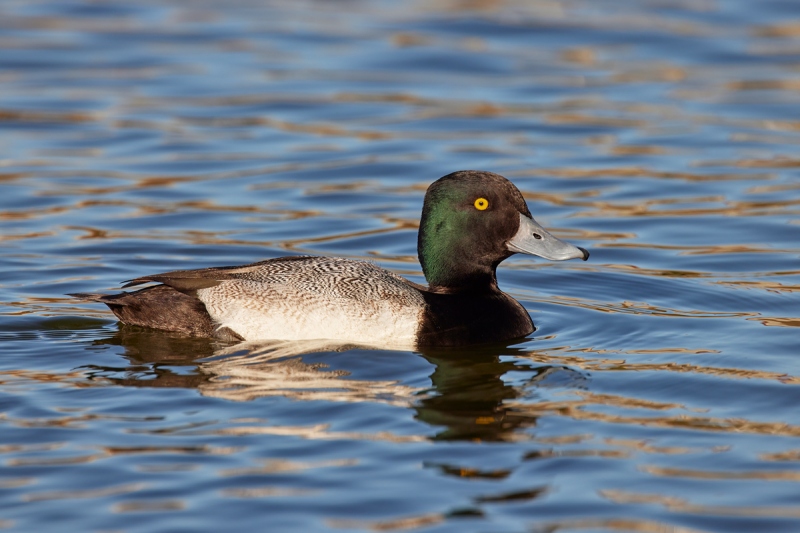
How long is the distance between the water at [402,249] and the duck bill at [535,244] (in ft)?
2.11

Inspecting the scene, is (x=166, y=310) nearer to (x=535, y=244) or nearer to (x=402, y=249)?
(x=535, y=244)

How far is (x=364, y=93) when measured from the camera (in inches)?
711

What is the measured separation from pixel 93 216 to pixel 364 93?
6.08 metres

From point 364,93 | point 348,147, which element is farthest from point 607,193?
point 364,93

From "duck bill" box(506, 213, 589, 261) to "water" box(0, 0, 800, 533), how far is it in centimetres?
64

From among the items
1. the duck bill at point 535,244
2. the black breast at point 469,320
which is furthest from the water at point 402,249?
the duck bill at point 535,244

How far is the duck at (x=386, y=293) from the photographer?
8766mm

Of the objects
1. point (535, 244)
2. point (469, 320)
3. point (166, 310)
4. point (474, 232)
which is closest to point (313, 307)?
point (166, 310)

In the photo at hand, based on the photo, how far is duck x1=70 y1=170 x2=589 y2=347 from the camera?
8.77 meters

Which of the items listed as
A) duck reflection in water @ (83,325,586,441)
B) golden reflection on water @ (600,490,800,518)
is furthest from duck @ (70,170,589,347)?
golden reflection on water @ (600,490,800,518)

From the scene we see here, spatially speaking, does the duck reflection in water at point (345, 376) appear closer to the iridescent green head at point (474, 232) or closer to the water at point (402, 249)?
the water at point (402, 249)

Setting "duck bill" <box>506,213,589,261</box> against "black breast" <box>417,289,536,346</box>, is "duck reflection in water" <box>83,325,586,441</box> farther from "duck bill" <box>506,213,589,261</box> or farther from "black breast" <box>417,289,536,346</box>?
"duck bill" <box>506,213,589,261</box>

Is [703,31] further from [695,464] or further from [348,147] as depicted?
[695,464]

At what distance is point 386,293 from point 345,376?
979 millimetres
